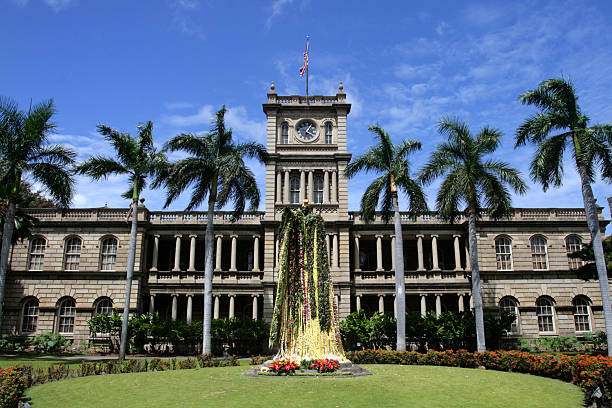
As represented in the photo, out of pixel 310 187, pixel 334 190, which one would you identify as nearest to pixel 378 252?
pixel 334 190

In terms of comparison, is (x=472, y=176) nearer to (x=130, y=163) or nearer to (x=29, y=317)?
(x=130, y=163)

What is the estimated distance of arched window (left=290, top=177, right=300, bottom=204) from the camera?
117 ft

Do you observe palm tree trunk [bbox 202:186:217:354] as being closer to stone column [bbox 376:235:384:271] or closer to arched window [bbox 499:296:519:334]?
stone column [bbox 376:235:384:271]

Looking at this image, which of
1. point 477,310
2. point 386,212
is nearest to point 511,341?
point 477,310

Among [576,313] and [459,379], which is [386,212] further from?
[576,313]

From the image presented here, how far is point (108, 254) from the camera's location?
35625 millimetres

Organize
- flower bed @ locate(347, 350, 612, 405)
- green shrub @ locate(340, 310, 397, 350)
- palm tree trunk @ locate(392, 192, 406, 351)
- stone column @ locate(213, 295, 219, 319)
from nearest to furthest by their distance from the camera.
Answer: flower bed @ locate(347, 350, 612, 405)
palm tree trunk @ locate(392, 192, 406, 351)
green shrub @ locate(340, 310, 397, 350)
stone column @ locate(213, 295, 219, 319)

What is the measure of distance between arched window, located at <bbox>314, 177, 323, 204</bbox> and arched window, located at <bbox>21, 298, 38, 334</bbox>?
21.3 metres

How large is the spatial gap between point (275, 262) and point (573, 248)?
70.5 feet

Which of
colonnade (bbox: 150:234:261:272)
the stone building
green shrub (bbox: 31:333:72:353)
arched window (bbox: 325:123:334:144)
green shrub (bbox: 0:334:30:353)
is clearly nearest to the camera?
green shrub (bbox: 0:334:30:353)

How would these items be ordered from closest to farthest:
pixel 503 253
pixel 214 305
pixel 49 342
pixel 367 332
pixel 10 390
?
pixel 10 390
pixel 367 332
pixel 49 342
pixel 503 253
pixel 214 305

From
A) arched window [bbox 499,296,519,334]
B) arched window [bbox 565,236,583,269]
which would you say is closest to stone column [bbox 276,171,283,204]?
arched window [bbox 499,296,519,334]

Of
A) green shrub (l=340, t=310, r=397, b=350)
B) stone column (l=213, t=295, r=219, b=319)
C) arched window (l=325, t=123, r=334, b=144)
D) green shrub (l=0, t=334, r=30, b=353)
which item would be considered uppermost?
arched window (l=325, t=123, r=334, b=144)

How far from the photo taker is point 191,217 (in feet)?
122
